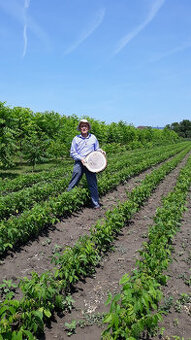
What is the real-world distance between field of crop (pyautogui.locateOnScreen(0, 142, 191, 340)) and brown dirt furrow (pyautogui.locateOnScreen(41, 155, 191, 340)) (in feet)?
0.04

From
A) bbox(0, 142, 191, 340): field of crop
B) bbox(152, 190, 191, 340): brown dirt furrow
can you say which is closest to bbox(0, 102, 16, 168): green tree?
bbox(0, 142, 191, 340): field of crop

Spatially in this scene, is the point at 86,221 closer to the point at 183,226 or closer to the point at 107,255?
the point at 107,255

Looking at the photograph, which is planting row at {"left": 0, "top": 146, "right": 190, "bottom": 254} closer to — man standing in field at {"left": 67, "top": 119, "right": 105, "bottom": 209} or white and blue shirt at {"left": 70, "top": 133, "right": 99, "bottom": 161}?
man standing in field at {"left": 67, "top": 119, "right": 105, "bottom": 209}

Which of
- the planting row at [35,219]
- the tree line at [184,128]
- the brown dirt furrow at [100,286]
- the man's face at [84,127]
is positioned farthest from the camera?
the tree line at [184,128]

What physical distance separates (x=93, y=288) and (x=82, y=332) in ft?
2.80

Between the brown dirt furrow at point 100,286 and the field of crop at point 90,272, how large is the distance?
0.01m

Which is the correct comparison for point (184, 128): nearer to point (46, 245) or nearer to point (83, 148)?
point (83, 148)

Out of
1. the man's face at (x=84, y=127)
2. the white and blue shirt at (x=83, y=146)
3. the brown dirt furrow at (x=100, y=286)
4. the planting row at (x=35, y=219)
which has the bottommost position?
the brown dirt furrow at (x=100, y=286)

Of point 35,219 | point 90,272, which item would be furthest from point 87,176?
point 90,272

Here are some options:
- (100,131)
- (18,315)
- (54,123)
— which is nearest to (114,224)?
(18,315)

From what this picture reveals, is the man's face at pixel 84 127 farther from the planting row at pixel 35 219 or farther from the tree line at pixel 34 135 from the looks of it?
the tree line at pixel 34 135

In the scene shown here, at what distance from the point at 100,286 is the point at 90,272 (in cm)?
34

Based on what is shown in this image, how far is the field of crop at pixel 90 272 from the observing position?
8.87 feet

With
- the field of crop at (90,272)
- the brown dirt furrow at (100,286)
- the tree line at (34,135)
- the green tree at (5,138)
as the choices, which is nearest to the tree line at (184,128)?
the tree line at (34,135)
